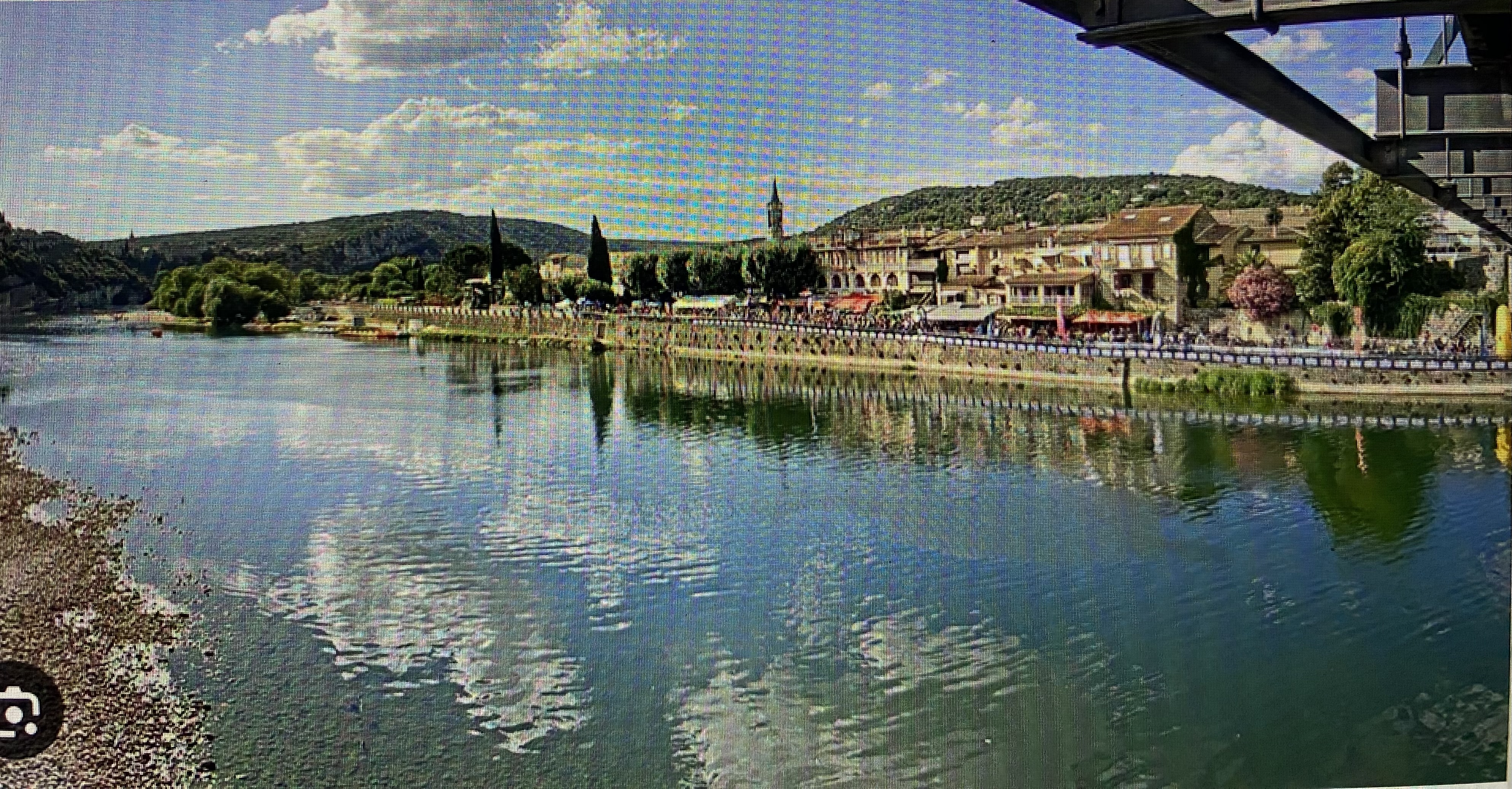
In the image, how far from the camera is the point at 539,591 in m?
4.16

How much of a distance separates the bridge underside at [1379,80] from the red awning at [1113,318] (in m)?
6.08

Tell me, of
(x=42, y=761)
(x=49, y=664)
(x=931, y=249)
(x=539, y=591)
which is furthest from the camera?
(x=931, y=249)

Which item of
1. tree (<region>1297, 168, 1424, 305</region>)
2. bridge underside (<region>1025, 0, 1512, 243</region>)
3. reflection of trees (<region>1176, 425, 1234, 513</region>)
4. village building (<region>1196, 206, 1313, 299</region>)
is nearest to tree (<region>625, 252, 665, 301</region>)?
village building (<region>1196, 206, 1313, 299</region>)

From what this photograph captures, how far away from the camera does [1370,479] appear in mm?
5777

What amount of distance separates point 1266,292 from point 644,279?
7340 mm

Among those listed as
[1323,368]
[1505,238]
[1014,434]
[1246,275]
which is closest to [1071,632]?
[1505,238]

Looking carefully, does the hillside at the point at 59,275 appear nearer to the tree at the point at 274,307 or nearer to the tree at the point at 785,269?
the tree at the point at 274,307

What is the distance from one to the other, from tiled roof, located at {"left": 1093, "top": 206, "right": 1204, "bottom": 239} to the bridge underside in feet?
17.7

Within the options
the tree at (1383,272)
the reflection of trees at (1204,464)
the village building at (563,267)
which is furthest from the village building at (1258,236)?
the village building at (563,267)

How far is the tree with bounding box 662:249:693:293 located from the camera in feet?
44.4

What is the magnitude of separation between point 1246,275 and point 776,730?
6746 mm

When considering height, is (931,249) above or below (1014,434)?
above

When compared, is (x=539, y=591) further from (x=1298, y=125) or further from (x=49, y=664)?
(x=1298, y=125)

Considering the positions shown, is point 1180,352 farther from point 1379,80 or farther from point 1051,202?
point 1379,80
